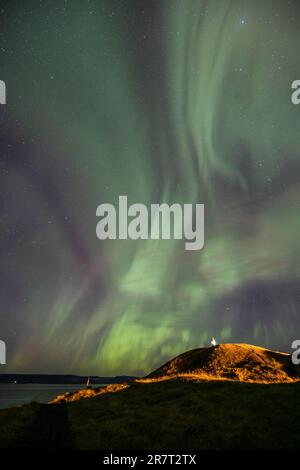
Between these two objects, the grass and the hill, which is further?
the hill

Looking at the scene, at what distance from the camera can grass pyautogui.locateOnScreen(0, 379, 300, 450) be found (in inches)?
667

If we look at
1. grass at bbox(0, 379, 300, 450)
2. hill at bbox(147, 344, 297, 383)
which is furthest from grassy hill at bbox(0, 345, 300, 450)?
hill at bbox(147, 344, 297, 383)

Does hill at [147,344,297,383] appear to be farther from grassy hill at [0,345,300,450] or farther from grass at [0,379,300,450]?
grass at [0,379,300,450]

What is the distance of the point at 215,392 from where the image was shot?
25.4 meters

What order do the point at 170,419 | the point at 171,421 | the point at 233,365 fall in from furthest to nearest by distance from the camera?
the point at 233,365
the point at 170,419
the point at 171,421

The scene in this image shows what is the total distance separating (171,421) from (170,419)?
39 cm

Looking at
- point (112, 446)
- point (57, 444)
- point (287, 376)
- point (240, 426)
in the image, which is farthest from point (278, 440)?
point (287, 376)

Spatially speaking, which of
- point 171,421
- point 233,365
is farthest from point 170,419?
point 233,365

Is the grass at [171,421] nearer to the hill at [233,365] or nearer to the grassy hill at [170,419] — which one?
the grassy hill at [170,419]

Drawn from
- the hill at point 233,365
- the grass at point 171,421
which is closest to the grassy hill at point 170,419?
the grass at point 171,421

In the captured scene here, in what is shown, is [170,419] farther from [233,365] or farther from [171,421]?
[233,365]

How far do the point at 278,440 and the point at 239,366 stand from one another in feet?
71.1

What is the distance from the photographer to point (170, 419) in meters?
19.9
